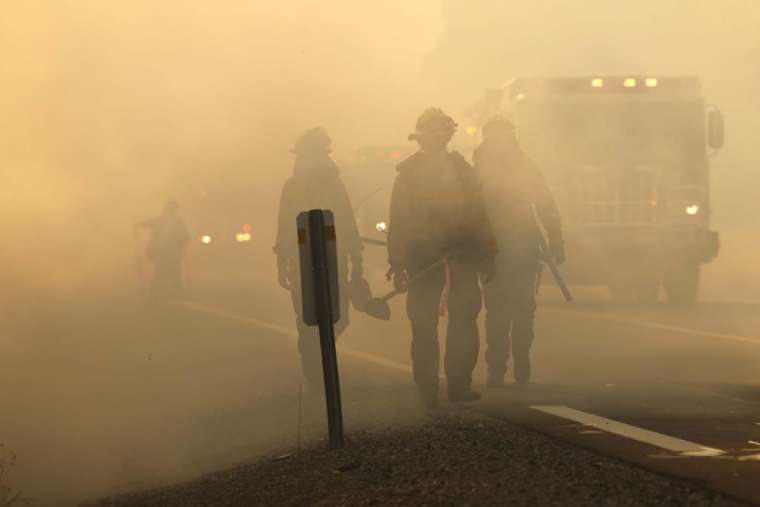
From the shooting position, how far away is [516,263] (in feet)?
30.0

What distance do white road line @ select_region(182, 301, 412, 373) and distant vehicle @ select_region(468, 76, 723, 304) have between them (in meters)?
3.27

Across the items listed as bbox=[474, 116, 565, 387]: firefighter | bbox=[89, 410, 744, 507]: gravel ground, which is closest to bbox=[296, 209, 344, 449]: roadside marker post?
bbox=[89, 410, 744, 507]: gravel ground

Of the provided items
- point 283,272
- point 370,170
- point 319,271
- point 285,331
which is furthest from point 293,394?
point 370,170

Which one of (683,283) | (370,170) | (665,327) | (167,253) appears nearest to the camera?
(665,327)

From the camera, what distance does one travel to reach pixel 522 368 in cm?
909

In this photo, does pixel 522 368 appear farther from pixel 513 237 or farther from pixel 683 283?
pixel 683 283

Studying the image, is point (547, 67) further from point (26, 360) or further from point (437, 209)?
point (437, 209)

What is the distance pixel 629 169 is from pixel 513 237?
22.2 feet

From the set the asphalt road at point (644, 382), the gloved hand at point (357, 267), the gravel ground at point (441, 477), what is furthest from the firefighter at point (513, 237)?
the gravel ground at point (441, 477)

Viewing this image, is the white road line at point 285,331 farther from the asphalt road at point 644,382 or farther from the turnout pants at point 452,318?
the turnout pants at point 452,318

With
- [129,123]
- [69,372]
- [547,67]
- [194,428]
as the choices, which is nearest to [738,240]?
[547,67]

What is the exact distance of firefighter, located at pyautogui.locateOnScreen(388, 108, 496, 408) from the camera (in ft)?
26.1

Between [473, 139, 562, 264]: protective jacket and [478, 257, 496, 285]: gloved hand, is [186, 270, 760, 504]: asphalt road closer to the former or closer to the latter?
[478, 257, 496, 285]: gloved hand

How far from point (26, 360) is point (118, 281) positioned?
23.9 feet
